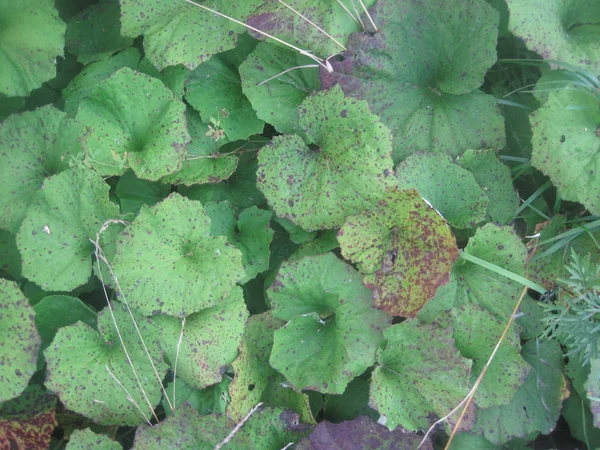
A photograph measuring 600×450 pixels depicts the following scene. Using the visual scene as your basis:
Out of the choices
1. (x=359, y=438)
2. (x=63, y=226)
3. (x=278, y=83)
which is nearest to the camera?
(x=359, y=438)

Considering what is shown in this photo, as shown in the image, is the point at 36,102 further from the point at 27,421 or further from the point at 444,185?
the point at 444,185

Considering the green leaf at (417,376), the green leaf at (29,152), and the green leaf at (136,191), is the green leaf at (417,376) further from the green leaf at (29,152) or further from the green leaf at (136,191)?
the green leaf at (29,152)

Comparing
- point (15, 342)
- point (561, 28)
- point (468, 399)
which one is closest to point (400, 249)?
point (468, 399)

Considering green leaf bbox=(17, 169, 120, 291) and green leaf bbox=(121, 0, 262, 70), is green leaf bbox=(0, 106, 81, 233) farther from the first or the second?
green leaf bbox=(121, 0, 262, 70)

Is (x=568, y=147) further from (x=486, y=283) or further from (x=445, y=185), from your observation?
(x=486, y=283)

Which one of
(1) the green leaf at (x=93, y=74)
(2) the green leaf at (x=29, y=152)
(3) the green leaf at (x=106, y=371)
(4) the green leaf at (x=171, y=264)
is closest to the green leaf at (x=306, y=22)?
(1) the green leaf at (x=93, y=74)

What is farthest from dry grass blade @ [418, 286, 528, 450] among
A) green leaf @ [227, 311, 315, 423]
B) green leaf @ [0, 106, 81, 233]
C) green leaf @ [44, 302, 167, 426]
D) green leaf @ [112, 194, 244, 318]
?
green leaf @ [0, 106, 81, 233]
